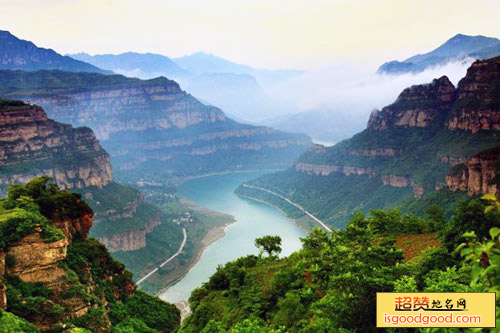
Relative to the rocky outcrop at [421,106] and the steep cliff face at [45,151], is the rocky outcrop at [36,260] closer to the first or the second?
the steep cliff face at [45,151]

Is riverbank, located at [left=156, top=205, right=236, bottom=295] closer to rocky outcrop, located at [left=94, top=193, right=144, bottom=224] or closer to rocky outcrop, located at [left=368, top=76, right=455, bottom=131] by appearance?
rocky outcrop, located at [left=94, top=193, right=144, bottom=224]

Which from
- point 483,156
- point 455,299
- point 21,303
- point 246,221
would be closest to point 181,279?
point 246,221

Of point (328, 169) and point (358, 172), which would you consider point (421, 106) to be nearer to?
point (358, 172)

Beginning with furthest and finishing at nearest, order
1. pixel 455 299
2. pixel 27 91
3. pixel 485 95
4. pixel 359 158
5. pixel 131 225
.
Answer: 1. pixel 27 91
2. pixel 359 158
3. pixel 131 225
4. pixel 485 95
5. pixel 455 299

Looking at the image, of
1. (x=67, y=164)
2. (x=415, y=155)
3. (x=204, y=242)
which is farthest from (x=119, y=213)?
(x=415, y=155)

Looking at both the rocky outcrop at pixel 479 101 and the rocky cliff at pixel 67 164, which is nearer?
the rocky outcrop at pixel 479 101

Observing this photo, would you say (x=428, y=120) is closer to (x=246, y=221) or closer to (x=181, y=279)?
(x=246, y=221)

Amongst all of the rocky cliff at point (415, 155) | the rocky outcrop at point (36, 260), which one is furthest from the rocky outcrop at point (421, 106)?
the rocky outcrop at point (36, 260)
